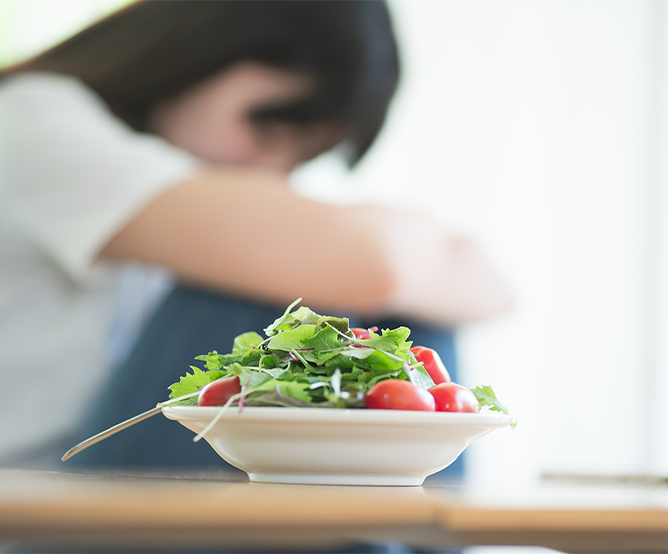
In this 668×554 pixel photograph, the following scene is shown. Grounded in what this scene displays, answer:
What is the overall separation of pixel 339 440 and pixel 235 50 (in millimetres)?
1135

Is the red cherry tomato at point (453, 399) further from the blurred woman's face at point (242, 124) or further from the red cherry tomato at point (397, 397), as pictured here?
the blurred woman's face at point (242, 124)

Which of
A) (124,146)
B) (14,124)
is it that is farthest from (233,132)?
(14,124)

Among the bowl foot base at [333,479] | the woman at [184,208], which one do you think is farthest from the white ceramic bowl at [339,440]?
the woman at [184,208]

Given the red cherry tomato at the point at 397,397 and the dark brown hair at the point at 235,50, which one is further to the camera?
the dark brown hair at the point at 235,50

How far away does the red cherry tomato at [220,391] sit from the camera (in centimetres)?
43

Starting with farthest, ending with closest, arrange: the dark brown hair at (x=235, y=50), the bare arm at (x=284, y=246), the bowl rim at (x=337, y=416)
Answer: the dark brown hair at (x=235, y=50) → the bare arm at (x=284, y=246) → the bowl rim at (x=337, y=416)

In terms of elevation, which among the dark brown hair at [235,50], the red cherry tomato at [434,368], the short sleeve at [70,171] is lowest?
the red cherry tomato at [434,368]

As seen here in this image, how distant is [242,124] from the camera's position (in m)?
1.46

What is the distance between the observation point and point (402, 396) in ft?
1.33

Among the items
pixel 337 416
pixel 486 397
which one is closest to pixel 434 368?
pixel 486 397

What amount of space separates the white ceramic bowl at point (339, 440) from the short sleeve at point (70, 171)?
2.49ft

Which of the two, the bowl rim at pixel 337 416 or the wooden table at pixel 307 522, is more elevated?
the bowl rim at pixel 337 416

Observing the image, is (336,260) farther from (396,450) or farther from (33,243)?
(396,450)

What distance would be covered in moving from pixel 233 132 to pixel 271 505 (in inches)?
50.9
